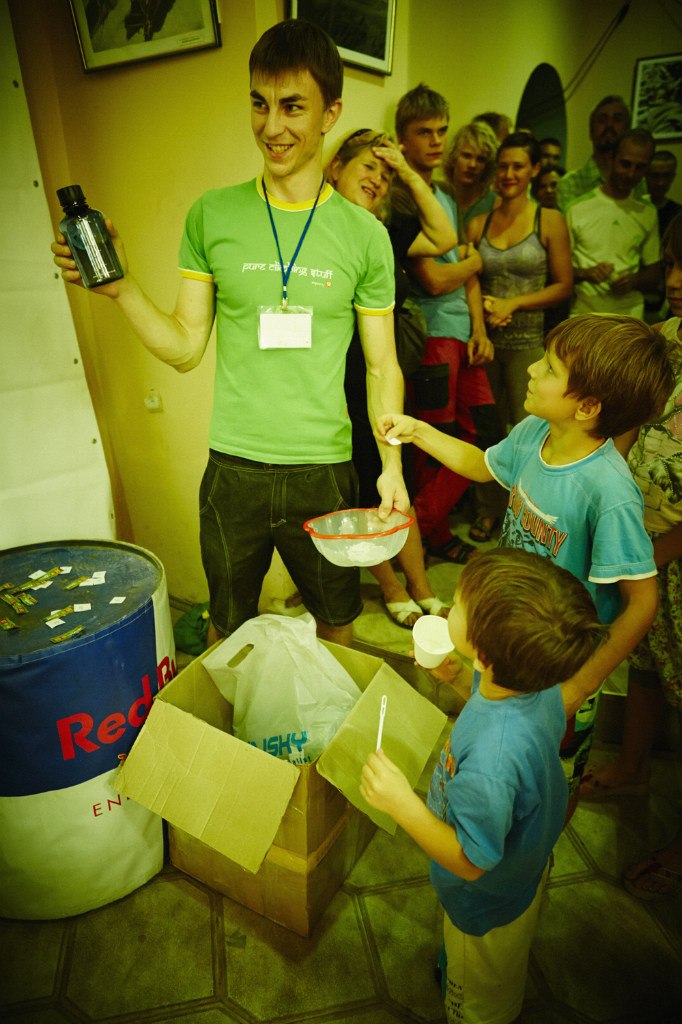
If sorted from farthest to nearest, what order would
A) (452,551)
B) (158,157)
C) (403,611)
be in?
1. (452,551)
2. (403,611)
3. (158,157)

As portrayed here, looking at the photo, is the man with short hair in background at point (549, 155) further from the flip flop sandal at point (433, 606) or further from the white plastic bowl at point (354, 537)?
the white plastic bowl at point (354, 537)

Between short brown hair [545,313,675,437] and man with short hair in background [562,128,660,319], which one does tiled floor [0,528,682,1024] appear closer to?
short brown hair [545,313,675,437]

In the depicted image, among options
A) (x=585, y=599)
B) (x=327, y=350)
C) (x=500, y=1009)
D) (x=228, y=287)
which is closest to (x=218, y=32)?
(x=228, y=287)

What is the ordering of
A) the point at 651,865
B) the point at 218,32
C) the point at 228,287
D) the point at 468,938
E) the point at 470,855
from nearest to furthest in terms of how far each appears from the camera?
the point at 470,855, the point at 468,938, the point at 228,287, the point at 651,865, the point at 218,32

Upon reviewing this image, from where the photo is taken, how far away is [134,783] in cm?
121

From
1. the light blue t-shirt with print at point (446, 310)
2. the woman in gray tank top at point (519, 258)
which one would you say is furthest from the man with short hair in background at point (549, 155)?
the light blue t-shirt with print at point (446, 310)

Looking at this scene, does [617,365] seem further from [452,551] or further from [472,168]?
[472,168]

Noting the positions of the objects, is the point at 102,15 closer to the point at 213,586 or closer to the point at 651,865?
the point at 213,586

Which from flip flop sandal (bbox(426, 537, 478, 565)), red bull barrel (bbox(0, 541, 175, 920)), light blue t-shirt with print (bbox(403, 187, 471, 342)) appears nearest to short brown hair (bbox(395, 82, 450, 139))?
light blue t-shirt with print (bbox(403, 187, 471, 342))

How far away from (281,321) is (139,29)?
125 cm

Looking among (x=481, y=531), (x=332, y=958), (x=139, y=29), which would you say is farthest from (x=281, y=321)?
(x=481, y=531)

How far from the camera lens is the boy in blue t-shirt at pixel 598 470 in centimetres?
100

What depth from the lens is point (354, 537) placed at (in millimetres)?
1267

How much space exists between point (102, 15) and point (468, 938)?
2.59 m
